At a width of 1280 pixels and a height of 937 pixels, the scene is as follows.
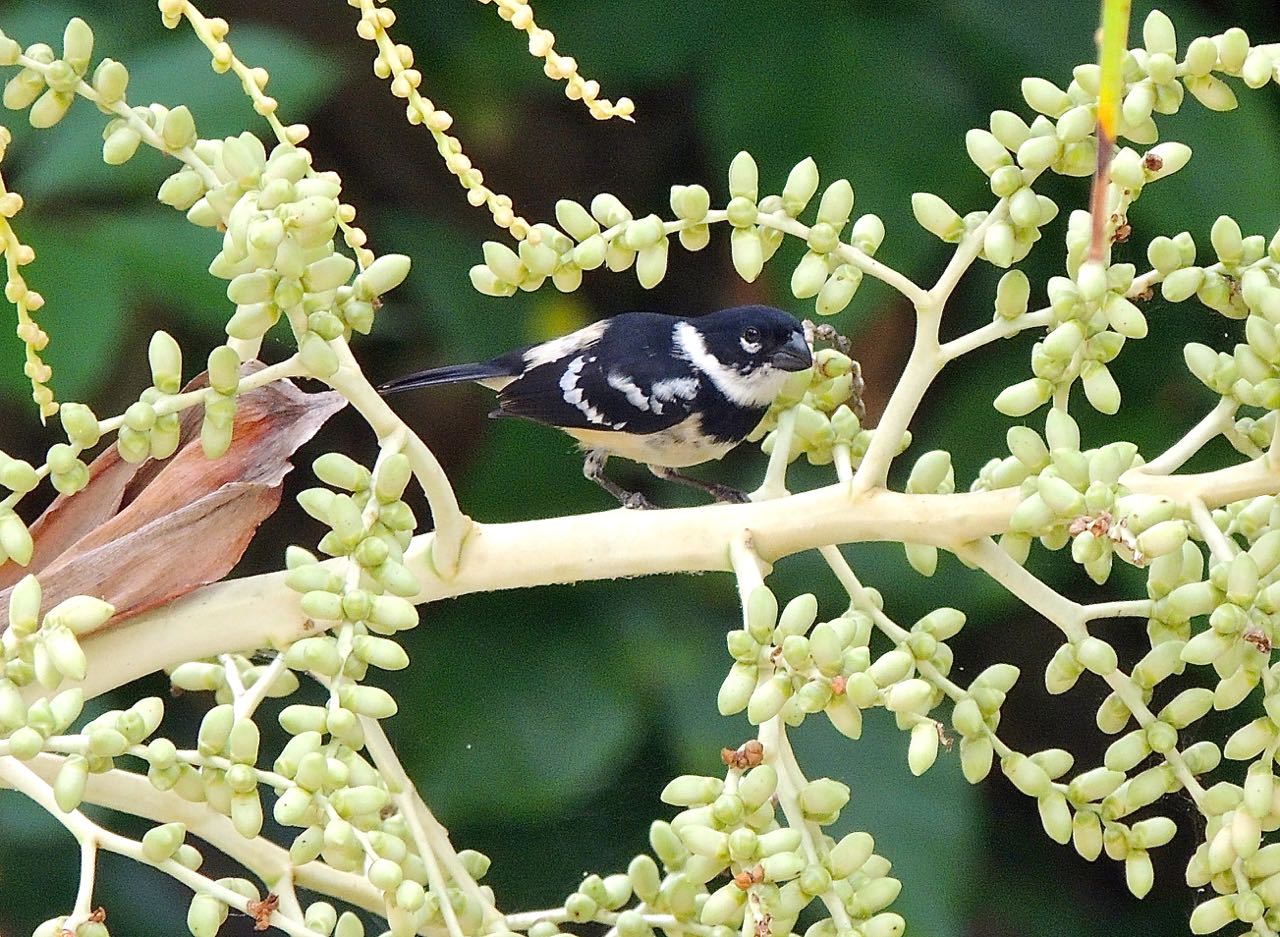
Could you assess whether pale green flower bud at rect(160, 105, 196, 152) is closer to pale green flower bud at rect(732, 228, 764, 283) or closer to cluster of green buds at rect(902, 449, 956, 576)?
pale green flower bud at rect(732, 228, 764, 283)

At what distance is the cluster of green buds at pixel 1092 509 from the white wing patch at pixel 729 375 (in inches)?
24.1

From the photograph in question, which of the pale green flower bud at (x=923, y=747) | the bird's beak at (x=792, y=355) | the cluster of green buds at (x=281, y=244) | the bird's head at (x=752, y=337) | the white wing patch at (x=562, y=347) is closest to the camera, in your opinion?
the cluster of green buds at (x=281, y=244)

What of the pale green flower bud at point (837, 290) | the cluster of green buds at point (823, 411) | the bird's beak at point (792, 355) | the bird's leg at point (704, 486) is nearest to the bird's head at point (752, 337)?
the bird's beak at point (792, 355)

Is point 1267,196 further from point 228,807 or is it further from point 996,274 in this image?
point 228,807

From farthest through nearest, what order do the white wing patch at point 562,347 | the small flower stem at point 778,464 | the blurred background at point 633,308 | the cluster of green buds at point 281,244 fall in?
the blurred background at point 633,308
the white wing patch at point 562,347
the small flower stem at point 778,464
the cluster of green buds at point 281,244

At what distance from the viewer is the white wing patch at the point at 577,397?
1.29m

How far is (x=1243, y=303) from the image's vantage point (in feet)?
2.39

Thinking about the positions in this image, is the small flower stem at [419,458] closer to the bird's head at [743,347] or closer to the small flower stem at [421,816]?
the small flower stem at [421,816]

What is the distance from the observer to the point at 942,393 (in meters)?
1.78

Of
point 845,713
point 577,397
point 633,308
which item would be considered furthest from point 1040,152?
point 633,308

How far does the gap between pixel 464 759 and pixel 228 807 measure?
92 cm

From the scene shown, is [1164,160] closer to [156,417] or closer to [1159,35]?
[1159,35]

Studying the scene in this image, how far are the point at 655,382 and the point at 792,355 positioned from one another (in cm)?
16

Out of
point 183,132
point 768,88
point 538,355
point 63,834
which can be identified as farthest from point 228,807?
point 768,88
